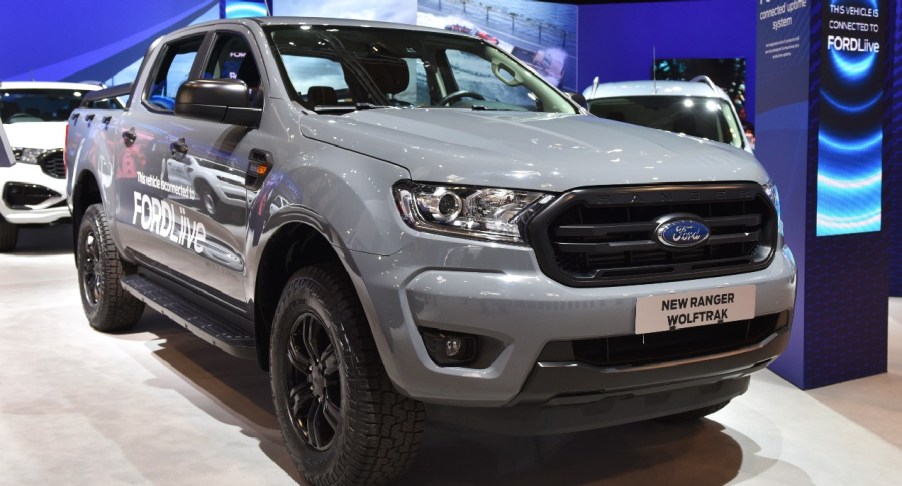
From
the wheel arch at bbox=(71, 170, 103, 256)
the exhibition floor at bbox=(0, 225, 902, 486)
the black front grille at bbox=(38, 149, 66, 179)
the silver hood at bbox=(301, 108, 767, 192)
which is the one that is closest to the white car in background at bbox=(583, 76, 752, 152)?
the exhibition floor at bbox=(0, 225, 902, 486)

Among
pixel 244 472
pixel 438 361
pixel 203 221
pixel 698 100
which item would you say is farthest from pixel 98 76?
pixel 438 361

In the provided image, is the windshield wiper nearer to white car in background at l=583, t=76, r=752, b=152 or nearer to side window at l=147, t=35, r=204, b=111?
side window at l=147, t=35, r=204, b=111

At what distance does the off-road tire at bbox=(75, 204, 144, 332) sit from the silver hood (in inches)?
86.7

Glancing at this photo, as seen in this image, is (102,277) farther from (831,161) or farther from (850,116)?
(850,116)

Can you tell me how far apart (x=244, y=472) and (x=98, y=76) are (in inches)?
380

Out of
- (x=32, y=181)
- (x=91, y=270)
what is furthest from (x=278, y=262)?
(x=32, y=181)

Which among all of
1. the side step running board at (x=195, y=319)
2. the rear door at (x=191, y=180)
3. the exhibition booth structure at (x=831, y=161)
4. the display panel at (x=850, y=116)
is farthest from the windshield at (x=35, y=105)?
the display panel at (x=850, y=116)

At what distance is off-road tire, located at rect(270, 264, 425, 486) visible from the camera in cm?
249

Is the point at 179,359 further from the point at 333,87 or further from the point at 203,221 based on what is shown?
the point at 333,87

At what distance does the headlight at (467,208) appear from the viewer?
2297mm

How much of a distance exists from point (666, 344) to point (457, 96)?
4.67 feet

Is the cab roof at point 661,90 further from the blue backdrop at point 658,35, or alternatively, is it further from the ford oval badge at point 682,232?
the blue backdrop at point 658,35

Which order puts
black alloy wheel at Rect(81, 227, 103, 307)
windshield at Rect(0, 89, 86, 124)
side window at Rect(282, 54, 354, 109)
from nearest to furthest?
side window at Rect(282, 54, 354, 109), black alloy wheel at Rect(81, 227, 103, 307), windshield at Rect(0, 89, 86, 124)

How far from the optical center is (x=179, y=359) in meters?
4.44
